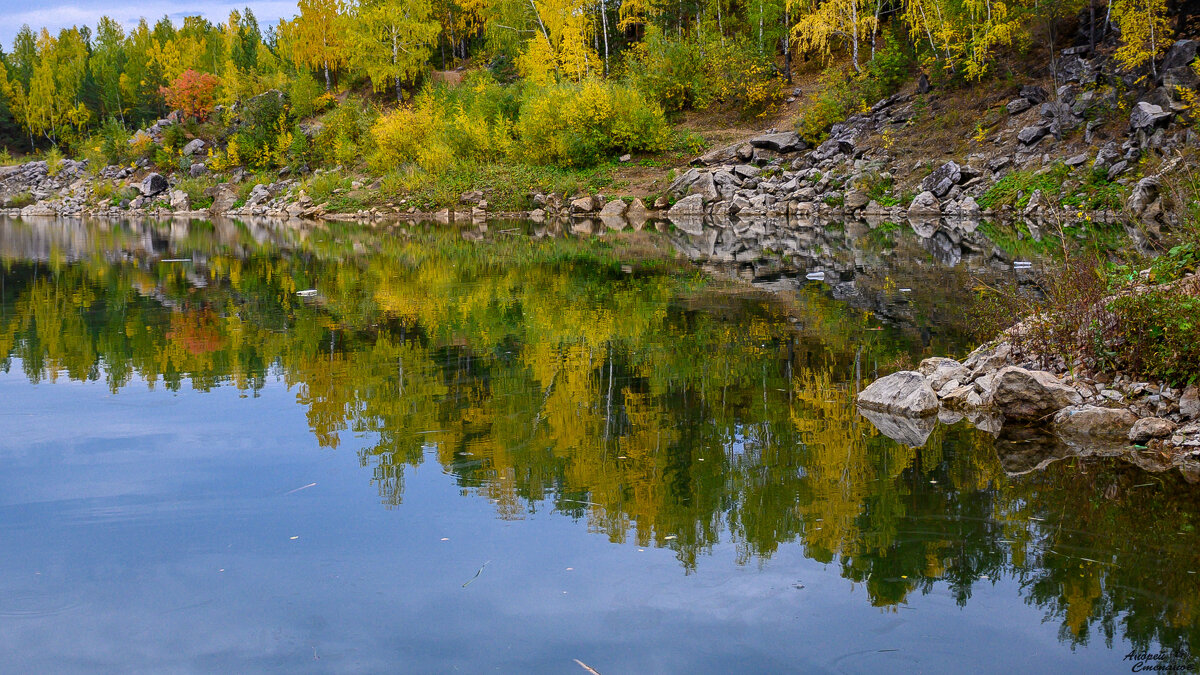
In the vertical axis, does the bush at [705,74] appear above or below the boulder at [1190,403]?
above

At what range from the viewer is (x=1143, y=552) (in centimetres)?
474

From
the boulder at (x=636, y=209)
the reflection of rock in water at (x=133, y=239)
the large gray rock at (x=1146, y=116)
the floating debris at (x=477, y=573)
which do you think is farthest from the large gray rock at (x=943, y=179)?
the floating debris at (x=477, y=573)

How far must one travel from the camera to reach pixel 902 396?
7449 mm

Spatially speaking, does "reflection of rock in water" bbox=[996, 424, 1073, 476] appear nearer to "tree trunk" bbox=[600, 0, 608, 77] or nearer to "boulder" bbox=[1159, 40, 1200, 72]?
Answer: "boulder" bbox=[1159, 40, 1200, 72]

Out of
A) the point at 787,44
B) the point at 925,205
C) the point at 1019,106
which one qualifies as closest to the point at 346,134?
A: the point at 787,44

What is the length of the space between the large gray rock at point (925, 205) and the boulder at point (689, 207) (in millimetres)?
8440

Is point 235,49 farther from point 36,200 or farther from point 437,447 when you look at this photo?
point 437,447

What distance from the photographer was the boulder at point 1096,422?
22.1 ft

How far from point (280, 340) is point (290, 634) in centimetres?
749

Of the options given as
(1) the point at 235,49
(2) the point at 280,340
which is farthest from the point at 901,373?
(1) the point at 235,49

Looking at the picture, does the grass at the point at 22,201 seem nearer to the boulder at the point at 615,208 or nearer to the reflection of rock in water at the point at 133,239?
the reflection of rock in water at the point at 133,239

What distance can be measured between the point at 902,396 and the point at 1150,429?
1.75 meters

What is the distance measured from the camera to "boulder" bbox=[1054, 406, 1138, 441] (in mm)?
6734

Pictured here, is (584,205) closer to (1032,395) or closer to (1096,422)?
(1032,395)
